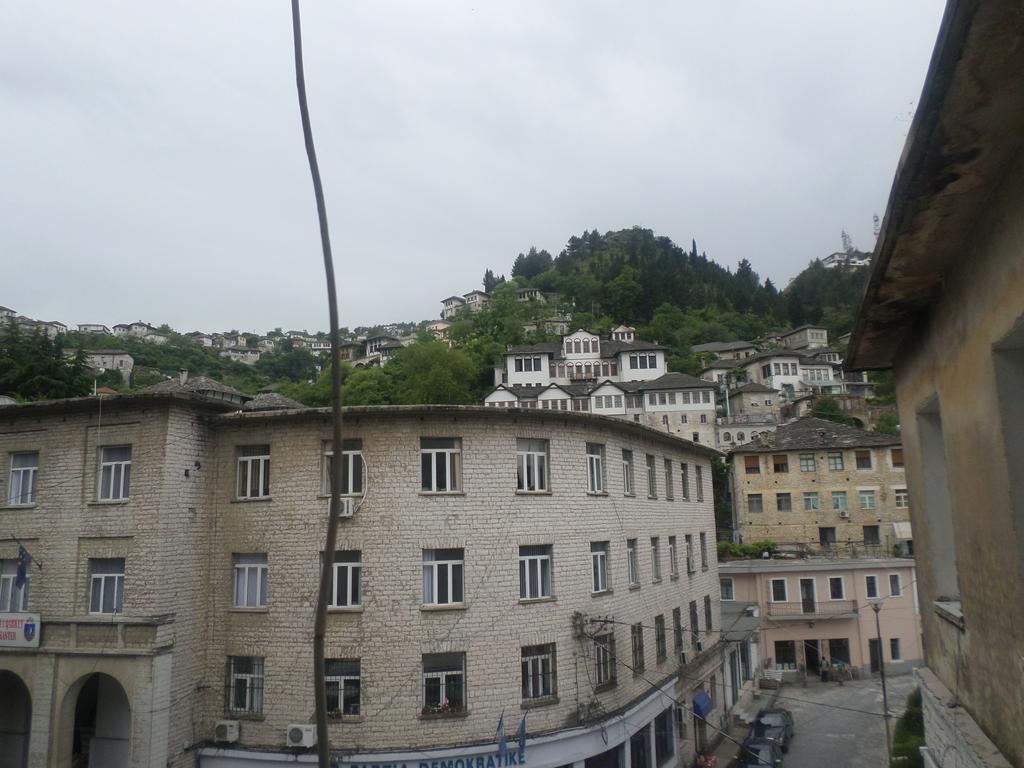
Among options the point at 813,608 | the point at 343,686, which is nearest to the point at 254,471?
the point at 343,686

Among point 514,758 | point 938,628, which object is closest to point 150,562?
point 514,758

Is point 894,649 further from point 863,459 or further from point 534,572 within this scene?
point 534,572

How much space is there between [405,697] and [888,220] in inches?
607

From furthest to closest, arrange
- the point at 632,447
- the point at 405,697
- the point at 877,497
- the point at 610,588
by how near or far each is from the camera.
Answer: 1. the point at 877,497
2. the point at 632,447
3. the point at 610,588
4. the point at 405,697

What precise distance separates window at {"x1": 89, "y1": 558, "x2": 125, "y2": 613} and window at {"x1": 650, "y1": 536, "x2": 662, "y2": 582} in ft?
49.1

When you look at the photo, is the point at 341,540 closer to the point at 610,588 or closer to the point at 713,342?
the point at 610,588

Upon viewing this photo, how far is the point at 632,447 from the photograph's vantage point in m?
22.7

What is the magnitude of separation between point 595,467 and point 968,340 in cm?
1553

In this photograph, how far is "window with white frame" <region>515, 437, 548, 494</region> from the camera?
739 inches

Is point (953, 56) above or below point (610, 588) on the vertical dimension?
above

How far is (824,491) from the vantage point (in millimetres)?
45094

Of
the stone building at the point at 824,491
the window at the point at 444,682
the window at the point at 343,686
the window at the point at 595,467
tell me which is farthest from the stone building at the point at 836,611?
the window at the point at 343,686

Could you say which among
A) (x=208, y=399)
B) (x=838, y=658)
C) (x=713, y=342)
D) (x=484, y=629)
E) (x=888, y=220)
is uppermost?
(x=713, y=342)

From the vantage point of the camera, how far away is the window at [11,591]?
18219 mm
